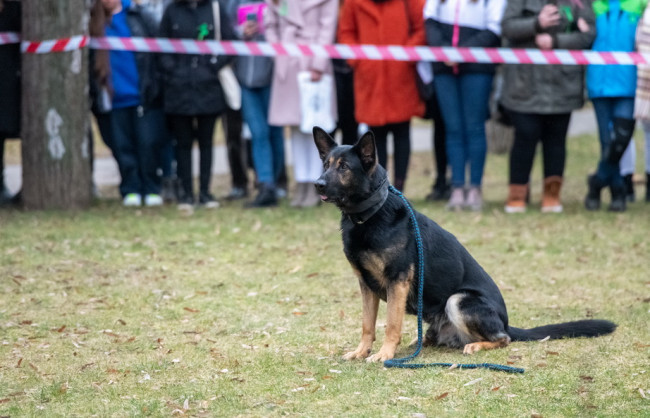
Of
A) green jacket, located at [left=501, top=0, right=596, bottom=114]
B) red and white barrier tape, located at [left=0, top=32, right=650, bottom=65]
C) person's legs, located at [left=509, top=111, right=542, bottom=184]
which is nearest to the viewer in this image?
red and white barrier tape, located at [left=0, top=32, right=650, bottom=65]

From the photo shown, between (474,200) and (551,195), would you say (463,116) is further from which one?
(551,195)

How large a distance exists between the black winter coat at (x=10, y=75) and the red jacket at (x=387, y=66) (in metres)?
3.68

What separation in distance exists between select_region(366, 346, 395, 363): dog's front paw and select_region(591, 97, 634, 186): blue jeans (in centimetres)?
554

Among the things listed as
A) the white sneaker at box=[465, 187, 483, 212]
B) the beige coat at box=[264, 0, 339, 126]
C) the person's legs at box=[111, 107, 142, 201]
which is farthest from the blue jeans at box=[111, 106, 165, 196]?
the white sneaker at box=[465, 187, 483, 212]

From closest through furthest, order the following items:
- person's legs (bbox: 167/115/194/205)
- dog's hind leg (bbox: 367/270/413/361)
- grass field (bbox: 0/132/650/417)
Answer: grass field (bbox: 0/132/650/417)
dog's hind leg (bbox: 367/270/413/361)
person's legs (bbox: 167/115/194/205)

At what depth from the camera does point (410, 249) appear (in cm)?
541

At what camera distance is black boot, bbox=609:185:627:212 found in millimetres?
10477

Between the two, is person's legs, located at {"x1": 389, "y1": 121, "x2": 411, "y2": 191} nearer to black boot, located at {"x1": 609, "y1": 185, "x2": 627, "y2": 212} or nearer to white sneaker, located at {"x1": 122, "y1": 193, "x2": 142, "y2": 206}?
black boot, located at {"x1": 609, "y1": 185, "x2": 627, "y2": 212}

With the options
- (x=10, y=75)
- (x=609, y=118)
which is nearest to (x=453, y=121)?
(x=609, y=118)

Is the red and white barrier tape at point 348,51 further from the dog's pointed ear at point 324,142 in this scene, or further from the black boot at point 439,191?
the dog's pointed ear at point 324,142

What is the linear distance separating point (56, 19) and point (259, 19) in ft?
7.49

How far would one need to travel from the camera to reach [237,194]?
39.0 feet

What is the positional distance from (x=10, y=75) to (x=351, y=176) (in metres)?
6.37

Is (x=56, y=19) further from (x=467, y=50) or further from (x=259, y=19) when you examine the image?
(x=467, y=50)
